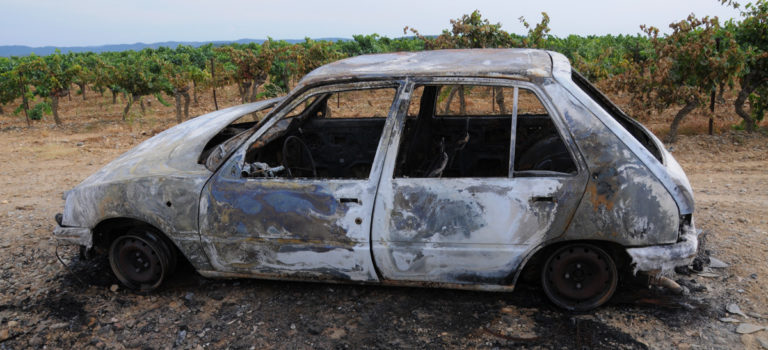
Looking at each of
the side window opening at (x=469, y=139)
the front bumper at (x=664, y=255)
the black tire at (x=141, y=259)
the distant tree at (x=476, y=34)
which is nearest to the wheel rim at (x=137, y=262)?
the black tire at (x=141, y=259)

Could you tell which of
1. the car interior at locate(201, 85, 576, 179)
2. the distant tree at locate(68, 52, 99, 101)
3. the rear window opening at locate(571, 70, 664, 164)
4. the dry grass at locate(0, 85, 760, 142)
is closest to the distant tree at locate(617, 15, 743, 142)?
the dry grass at locate(0, 85, 760, 142)

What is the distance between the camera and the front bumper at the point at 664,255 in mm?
3059

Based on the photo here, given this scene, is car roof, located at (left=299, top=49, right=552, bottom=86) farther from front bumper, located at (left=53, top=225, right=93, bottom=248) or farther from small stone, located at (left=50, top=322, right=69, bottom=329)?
small stone, located at (left=50, top=322, right=69, bottom=329)

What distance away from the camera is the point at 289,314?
3564 millimetres

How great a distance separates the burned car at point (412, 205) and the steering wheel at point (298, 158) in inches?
4.9

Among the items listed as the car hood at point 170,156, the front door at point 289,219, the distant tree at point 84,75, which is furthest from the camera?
the distant tree at point 84,75

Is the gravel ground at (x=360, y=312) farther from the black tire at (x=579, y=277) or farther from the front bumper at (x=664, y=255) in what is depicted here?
the front bumper at (x=664, y=255)

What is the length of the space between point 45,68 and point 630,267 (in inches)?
818

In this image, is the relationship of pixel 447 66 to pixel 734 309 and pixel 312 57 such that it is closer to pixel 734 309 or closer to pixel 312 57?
pixel 734 309

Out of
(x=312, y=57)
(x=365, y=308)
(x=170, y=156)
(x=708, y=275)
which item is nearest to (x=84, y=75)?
(x=312, y=57)

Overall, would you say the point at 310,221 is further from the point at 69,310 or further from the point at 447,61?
the point at 69,310

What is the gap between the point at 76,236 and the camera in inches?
153

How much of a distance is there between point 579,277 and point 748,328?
3.20 feet

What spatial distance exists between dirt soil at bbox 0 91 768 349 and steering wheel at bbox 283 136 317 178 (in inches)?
36.4
